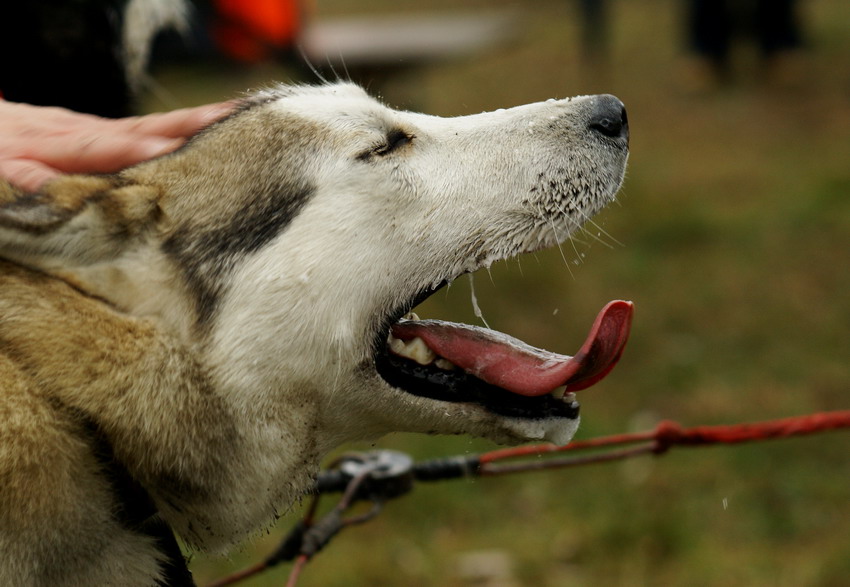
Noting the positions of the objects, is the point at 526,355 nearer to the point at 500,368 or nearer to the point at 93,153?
the point at 500,368

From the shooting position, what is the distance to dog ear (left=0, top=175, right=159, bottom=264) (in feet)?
6.15

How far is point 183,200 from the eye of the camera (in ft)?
6.87

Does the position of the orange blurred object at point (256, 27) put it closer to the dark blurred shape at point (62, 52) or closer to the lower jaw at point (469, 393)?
the dark blurred shape at point (62, 52)

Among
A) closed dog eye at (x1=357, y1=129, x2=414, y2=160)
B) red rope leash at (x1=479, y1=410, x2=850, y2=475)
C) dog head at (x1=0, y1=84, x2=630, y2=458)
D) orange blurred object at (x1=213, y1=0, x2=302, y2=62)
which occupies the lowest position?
red rope leash at (x1=479, y1=410, x2=850, y2=475)

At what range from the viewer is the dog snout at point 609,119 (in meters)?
2.24

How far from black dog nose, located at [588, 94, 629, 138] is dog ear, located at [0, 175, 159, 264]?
95cm

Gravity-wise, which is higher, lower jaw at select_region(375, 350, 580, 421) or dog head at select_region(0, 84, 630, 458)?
dog head at select_region(0, 84, 630, 458)

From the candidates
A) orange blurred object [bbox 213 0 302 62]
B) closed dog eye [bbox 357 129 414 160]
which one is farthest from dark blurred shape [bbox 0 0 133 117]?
A: orange blurred object [bbox 213 0 302 62]

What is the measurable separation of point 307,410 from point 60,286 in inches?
20.8

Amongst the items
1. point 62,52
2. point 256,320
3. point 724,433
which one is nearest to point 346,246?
point 256,320

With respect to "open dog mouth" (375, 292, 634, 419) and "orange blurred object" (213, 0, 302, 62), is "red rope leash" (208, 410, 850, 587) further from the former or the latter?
"orange blurred object" (213, 0, 302, 62)

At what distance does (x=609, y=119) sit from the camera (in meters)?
2.24

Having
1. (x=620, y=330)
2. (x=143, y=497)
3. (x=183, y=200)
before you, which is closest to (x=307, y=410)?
(x=143, y=497)

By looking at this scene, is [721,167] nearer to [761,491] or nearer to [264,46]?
[264,46]
